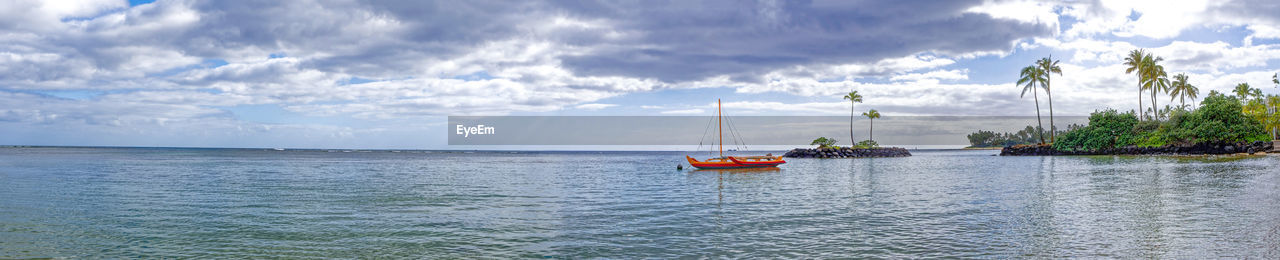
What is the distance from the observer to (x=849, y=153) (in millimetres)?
103500

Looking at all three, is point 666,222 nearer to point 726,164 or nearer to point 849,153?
point 726,164

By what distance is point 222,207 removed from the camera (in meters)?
24.5

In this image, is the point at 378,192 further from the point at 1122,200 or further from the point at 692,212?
the point at 1122,200

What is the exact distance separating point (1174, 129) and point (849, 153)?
130 feet

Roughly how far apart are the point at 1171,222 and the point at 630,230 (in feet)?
45.6

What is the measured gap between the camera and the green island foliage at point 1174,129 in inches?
2771

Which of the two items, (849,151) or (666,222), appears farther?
(849,151)

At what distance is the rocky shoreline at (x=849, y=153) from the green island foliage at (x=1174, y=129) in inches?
884

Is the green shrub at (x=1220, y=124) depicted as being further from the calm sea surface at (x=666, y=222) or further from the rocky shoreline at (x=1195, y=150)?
the calm sea surface at (x=666, y=222)

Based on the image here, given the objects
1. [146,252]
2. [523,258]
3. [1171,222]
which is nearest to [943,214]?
[1171,222]

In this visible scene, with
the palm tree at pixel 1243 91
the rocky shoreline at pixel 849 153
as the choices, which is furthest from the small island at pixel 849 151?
the palm tree at pixel 1243 91

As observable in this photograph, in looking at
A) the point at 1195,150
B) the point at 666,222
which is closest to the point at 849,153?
the point at 1195,150

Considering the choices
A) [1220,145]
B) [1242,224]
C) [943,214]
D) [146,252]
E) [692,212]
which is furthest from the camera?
[1220,145]

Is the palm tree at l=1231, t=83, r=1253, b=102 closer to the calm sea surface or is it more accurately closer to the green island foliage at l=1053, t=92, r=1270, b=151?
the green island foliage at l=1053, t=92, r=1270, b=151
